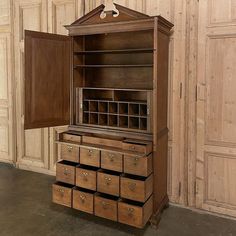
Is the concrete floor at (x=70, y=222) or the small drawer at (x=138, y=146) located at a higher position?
the small drawer at (x=138, y=146)

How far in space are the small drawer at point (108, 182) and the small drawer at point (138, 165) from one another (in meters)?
0.14

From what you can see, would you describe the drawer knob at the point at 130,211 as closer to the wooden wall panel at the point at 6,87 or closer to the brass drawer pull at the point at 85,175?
the brass drawer pull at the point at 85,175

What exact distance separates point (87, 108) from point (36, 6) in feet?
6.31

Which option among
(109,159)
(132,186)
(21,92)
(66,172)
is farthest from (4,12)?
(132,186)

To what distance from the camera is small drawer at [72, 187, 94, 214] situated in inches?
116

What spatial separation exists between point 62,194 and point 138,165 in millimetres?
949

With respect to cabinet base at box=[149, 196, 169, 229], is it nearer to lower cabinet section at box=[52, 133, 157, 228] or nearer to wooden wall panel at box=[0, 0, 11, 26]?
lower cabinet section at box=[52, 133, 157, 228]

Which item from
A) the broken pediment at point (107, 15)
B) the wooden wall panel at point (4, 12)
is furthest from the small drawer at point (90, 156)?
the wooden wall panel at point (4, 12)

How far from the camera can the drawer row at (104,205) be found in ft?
8.87

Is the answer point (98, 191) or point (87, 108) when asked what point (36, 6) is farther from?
point (98, 191)

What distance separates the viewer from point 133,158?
110 inches

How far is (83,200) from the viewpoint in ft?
9.80

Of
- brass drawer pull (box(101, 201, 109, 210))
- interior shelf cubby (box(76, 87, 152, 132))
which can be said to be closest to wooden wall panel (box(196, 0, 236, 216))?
interior shelf cubby (box(76, 87, 152, 132))

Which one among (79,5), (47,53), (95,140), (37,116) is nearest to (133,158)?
(95,140)
